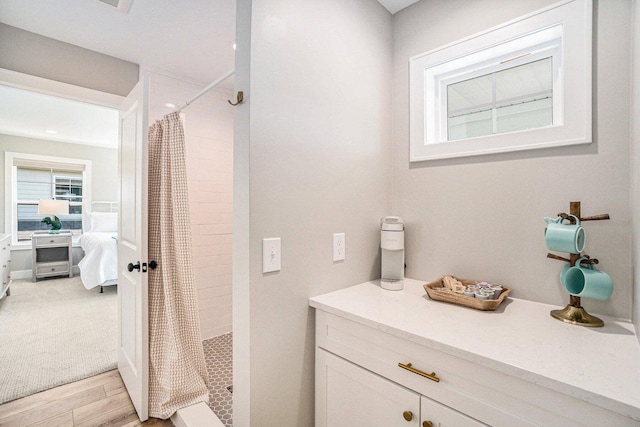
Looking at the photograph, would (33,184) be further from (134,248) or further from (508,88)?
(508,88)

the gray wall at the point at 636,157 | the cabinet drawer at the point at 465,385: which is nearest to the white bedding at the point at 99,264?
the cabinet drawer at the point at 465,385

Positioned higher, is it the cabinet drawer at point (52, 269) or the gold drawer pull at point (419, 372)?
the gold drawer pull at point (419, 372)

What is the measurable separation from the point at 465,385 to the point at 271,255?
0.74m

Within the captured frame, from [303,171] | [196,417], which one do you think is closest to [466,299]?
[303,171]

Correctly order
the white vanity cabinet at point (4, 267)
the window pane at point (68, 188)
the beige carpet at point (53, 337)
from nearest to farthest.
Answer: the beige carpet at point (53, 337), the white vanity cabinet at point (4, 267), the window pane at point (68, 188)

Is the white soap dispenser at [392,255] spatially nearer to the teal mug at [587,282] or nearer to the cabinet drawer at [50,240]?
the teal mug at [587,282]

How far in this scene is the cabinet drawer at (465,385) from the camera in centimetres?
66

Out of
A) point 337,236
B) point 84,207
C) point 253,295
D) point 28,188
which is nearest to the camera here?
point 253,295

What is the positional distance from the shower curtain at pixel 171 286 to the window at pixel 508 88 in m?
1.58

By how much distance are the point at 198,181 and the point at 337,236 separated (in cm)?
194

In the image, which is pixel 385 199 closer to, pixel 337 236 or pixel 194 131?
pixel 337 236

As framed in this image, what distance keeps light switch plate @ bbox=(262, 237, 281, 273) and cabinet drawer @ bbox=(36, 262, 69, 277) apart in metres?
6.04

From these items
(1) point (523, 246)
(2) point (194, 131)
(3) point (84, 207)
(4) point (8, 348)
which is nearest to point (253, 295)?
(1) point (523, 246)

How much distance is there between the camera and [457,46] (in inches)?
56.0
